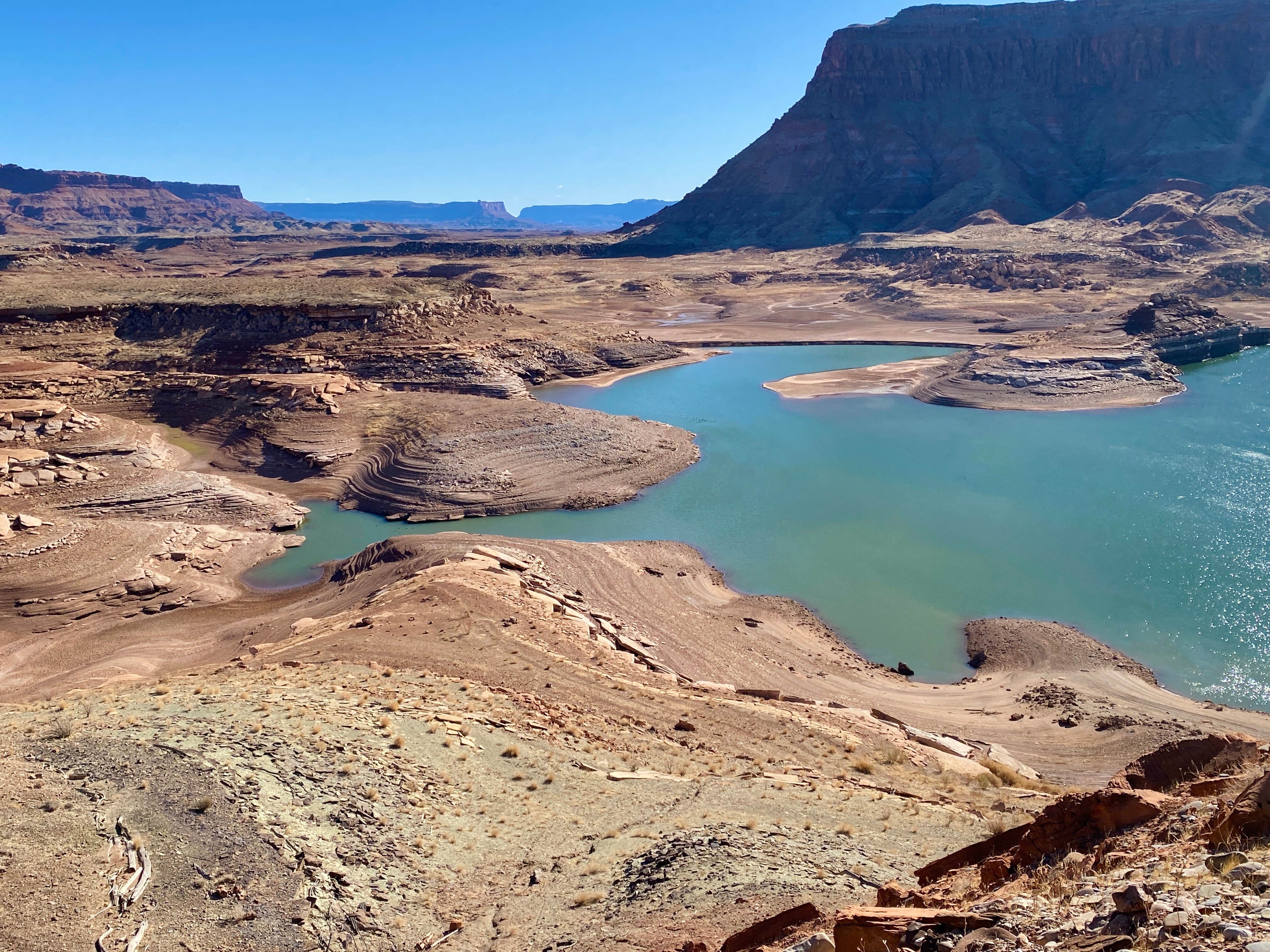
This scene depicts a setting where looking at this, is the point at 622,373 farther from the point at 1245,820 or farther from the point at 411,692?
the point at 1245,820

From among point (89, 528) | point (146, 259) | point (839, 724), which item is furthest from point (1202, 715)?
point (146, 259)

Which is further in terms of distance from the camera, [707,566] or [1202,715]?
[707,566]

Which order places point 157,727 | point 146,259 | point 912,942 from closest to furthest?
point 912,942, point 157,727, point 146,259

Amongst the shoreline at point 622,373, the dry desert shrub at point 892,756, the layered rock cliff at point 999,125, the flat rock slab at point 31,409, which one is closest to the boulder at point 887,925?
the dry desert shrub at point 892,756

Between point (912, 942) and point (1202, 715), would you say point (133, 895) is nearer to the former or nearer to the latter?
point (912, 942)

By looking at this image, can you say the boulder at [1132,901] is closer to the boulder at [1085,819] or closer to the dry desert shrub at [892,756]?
the boulder at [1085,819]

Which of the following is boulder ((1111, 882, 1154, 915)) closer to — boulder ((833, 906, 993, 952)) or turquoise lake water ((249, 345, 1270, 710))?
boulder ((833, 906, 993, 952))

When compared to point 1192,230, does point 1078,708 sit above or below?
below
